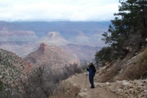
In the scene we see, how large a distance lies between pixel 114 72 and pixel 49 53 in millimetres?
130919

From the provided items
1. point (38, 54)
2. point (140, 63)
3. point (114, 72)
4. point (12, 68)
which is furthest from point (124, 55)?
Result: point (38, 54)

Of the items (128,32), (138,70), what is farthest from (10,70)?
(138,70)

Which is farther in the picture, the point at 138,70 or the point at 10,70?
the point at 10,70

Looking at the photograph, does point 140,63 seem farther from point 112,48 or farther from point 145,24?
point 112,48

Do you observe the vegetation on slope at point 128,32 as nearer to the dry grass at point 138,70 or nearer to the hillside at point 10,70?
the dry grass at point 138,70

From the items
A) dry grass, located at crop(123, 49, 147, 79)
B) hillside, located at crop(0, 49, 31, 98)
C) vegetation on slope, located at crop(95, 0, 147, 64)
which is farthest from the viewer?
hillside, located at crop(0, 49, 31, 98)

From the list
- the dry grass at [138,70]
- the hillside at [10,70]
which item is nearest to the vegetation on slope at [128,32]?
the dry grass at [138,70]

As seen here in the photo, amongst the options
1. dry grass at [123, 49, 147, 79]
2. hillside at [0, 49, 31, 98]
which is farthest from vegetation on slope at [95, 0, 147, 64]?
hillside at [0, 49, 31, 98]

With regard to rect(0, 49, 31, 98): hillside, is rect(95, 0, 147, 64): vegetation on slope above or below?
above

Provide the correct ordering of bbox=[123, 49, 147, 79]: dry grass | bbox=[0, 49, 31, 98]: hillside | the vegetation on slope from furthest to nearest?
bbox=[0, 49, 31, 98]: hillside, the vegetation on slope, bbox=[123, 49, 147, 79]: dry grass

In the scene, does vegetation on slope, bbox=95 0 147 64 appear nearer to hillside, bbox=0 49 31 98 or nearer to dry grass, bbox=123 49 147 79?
dry grass, bbox=123 49 147 79

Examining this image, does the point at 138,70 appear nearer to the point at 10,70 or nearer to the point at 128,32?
the point at 128,32

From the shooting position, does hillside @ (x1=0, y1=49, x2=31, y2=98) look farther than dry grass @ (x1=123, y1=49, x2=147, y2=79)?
Yes

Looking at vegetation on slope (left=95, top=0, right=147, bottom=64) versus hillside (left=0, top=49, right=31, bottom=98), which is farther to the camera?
hillside (left=0, top=49, right=31, bottom=98)
